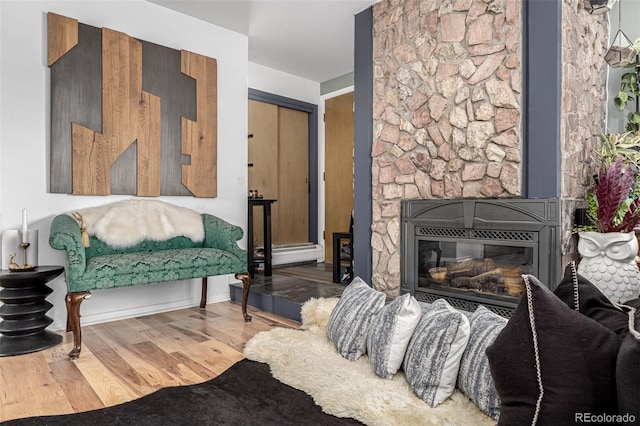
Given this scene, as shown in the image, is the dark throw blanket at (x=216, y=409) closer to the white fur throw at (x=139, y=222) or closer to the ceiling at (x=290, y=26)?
the white fur throw at (x=139, y=222)

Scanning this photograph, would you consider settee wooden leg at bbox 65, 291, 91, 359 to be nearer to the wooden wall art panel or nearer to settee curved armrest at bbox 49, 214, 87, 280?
settee curved armrest at bbox 49, 214, 87, 280

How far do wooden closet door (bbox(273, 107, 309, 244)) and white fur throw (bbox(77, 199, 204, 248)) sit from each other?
6.43 ft

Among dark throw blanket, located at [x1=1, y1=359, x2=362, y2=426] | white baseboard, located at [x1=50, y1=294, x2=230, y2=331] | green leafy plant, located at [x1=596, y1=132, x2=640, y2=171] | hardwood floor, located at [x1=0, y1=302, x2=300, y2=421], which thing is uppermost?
green leafy plant, located at [x1=596, y1=132, x2=640, y2=171]

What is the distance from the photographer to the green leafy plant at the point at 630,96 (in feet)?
9.18

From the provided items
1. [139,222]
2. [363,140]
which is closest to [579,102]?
[363,140]

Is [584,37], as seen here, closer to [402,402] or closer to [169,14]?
[402,402]

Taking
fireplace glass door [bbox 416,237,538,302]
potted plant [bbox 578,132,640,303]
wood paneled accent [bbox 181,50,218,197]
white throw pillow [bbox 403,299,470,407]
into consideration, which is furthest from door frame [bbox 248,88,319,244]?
white throw pillow [bbox 403,299,470,407]

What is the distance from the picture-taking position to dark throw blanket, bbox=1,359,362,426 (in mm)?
1646

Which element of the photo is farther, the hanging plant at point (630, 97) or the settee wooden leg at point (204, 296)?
the settee wooden leg at point (204, 296)

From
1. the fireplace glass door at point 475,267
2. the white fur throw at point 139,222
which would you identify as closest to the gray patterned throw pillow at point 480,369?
the fireplace glass door at point 475,267

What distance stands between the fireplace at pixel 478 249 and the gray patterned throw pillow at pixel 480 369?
2.96 feet

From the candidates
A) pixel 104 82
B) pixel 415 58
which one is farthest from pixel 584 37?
pixel 104 82

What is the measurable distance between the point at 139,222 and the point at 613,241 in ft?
10.2

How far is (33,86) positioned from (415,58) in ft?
9.28
